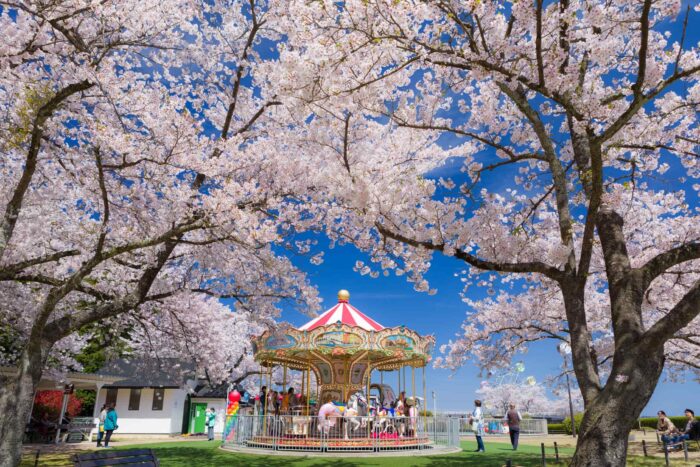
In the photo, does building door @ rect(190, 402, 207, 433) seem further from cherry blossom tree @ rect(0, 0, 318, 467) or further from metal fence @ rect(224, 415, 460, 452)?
cherry blossom tree @ rect(0, 0, 318, 467)

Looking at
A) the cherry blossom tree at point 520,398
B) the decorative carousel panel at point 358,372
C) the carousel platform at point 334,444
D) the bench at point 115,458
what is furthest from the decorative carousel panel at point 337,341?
the cherry blossom tree at point 520,398

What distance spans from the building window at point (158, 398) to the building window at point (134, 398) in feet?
2.83

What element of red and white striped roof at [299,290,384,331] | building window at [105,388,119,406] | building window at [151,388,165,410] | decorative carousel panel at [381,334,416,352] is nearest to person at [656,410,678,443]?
decorative carousel panel at [381,334,416,352]

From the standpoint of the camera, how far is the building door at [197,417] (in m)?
29.7

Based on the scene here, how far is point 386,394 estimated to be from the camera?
23.0 m

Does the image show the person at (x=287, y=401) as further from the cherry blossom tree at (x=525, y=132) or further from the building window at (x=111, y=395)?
the building window at (x=111, y=395)

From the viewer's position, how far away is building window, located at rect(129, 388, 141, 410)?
93.0 ft

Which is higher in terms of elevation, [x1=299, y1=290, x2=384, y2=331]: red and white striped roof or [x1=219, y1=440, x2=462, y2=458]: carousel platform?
[x1=299, y1=290, x2=384, y2=331]: red and white striped roof

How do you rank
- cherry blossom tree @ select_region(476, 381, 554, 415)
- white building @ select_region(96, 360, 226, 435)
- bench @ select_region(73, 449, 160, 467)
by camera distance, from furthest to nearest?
1. cherry blossom tree @ select_region(476, 381, 554, 415)
2. white building @ select_region(96, 360, 226, 435)
3. bench @ select_region(73, 449, 160, 467)

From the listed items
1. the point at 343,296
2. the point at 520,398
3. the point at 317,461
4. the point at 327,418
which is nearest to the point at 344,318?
the point at 343,296

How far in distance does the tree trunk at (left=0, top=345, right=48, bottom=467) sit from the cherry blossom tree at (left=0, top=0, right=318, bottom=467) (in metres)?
0.02

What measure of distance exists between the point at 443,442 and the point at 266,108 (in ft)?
42.9

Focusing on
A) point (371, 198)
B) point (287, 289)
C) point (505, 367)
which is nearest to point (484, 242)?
point (371, 198)

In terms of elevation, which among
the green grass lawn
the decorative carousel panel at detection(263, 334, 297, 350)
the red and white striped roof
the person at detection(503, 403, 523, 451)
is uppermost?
the red and white striped roof
